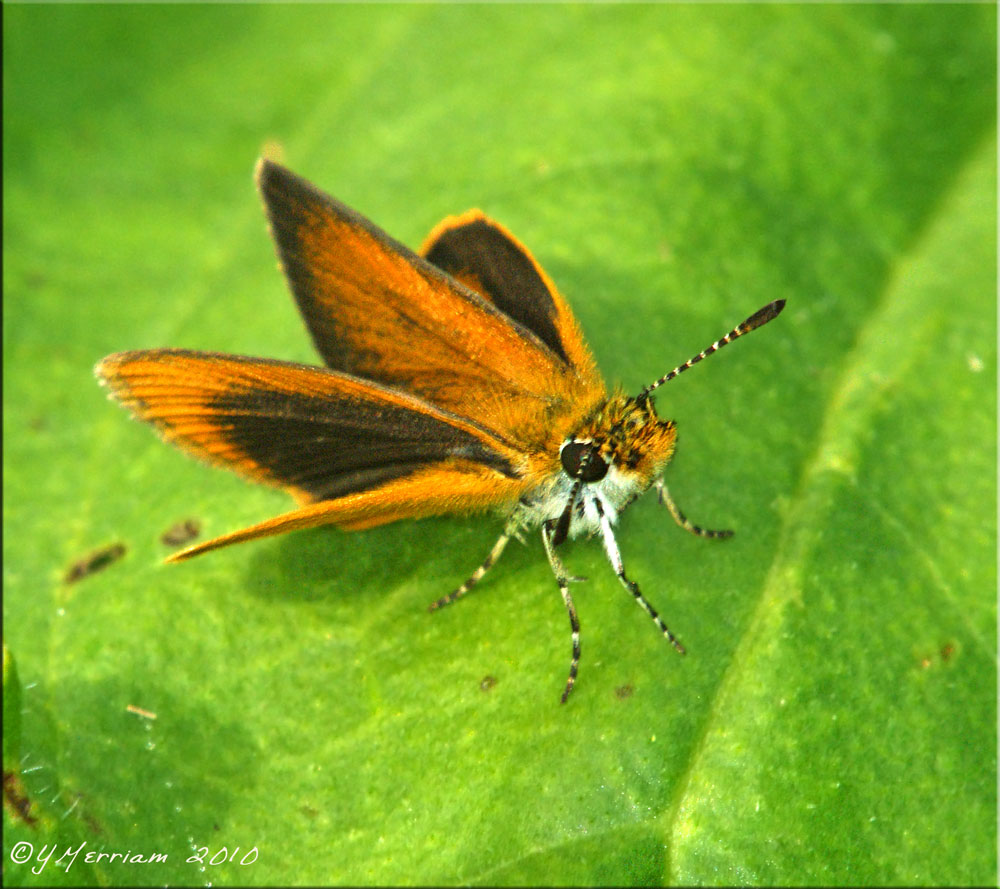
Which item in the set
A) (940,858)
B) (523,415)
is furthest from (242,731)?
(940,858)

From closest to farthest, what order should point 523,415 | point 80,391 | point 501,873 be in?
point 501,873
point 523,415
point 80,391

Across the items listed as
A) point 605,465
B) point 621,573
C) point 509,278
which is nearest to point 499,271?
point 509,278

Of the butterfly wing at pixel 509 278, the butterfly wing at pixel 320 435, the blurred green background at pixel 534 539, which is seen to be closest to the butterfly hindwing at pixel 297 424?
the butterfly wing at pixel 320 435

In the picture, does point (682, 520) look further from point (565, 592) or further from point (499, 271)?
point (499, 271)

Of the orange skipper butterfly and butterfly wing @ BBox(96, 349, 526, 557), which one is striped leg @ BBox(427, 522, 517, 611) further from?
butterfly wing @ BBox(96, 349, 526, 557)

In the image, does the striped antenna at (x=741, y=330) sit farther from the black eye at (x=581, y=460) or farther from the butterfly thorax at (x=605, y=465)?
the black eye at (x=581, y=460)

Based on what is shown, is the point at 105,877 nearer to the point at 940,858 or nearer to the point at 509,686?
the point at 509,686

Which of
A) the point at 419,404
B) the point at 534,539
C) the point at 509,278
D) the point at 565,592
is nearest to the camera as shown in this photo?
the point at 419,404
